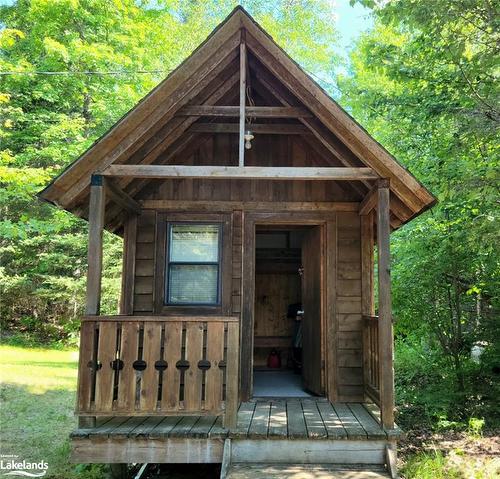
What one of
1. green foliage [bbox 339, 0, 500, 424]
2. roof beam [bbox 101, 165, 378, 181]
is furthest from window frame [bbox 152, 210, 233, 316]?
green foliage [bbox 339, 0, 500, 424]

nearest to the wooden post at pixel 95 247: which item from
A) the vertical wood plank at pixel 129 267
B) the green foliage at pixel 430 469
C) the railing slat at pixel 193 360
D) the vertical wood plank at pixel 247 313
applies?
the railing slat at pixel 193 360

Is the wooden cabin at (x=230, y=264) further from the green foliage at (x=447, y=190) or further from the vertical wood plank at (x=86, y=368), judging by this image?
the green foliage at (x=447, y=190)

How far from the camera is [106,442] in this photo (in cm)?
404

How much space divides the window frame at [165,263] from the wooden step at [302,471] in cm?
202

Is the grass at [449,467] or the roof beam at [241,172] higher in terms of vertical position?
the roof beam at [241,172]

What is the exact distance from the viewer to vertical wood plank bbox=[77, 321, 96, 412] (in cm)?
417

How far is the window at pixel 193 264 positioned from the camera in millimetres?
5617

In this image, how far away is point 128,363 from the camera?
14.0 feet

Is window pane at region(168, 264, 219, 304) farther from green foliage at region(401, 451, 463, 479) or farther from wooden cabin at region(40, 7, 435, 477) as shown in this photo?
green foliage at region(401, 451, 463, 479)

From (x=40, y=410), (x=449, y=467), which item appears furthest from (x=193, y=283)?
(x=40, y=410)

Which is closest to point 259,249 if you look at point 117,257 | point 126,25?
point 117,257

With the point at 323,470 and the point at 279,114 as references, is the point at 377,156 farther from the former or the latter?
the point at 323,470

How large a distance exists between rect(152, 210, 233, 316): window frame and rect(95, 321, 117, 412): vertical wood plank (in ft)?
4.29

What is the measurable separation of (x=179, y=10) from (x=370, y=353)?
1866cm
